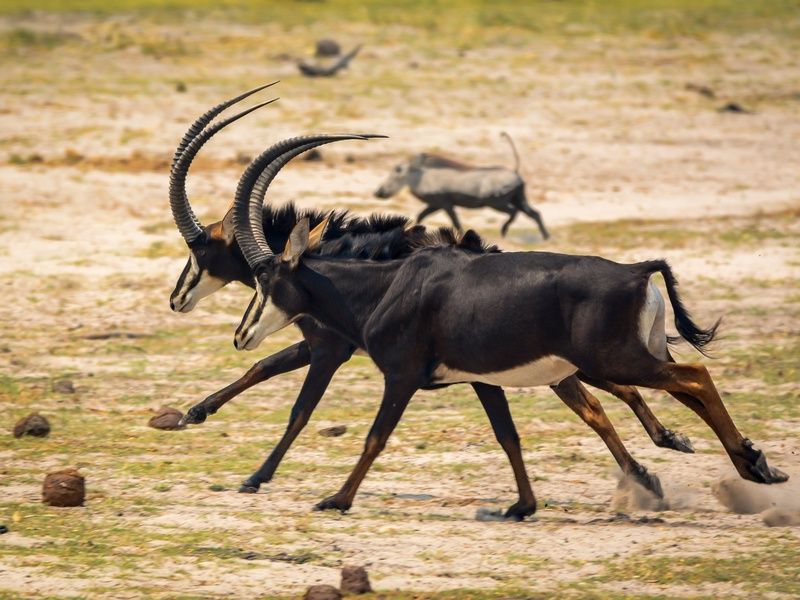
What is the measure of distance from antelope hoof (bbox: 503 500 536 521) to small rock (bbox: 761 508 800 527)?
1201 millimetres

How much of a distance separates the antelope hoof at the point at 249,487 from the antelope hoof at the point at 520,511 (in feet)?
4.94

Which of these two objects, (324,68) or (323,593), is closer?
(323,593)

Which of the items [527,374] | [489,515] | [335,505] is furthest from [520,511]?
[335,505]

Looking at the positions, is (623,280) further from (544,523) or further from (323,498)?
(323,498)

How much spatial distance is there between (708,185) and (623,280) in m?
12.4

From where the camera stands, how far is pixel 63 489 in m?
8.98

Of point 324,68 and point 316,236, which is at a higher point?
point 316,236

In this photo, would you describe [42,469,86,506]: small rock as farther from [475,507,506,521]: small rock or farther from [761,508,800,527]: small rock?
[761,508,800,527]: small rock

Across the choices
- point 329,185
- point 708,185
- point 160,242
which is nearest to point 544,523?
point 160,242

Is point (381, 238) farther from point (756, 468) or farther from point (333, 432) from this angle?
point (756, 468)

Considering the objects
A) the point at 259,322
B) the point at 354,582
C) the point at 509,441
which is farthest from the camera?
the point at 259,322

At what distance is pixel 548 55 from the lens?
27125 mm

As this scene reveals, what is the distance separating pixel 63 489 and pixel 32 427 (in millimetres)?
1912

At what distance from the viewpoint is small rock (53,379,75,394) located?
40.1ft
